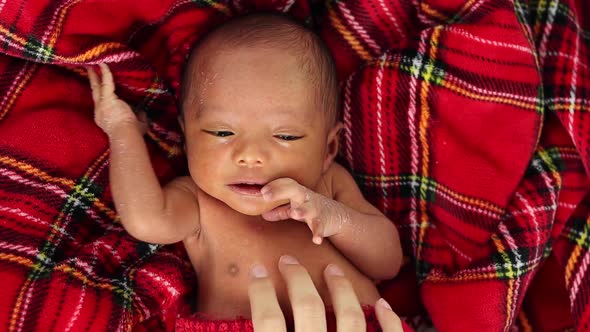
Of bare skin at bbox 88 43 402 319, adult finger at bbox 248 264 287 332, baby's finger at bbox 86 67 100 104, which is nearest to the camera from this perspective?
adult finger at bbox 248 264 287 332

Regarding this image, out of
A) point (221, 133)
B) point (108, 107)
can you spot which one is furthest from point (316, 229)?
point (108, 107)

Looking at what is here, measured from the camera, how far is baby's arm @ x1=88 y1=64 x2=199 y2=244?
127cm

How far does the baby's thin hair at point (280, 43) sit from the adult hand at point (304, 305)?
0.33m

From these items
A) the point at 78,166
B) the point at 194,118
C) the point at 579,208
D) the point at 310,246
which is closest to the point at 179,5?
the point at 194,118

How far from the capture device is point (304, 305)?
118 cm

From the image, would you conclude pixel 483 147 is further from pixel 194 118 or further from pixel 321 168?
pixel 194 118

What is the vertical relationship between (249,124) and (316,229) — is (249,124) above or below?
above

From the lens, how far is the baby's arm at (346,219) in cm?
118

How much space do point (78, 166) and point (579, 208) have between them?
1.08 meters

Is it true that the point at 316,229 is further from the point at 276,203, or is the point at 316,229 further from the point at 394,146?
the point at 394,146

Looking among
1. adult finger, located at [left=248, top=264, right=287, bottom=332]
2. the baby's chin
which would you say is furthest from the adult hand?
the baby's chin

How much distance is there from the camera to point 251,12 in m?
1.38

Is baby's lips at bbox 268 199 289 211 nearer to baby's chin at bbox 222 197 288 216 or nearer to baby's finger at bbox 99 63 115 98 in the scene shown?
baby's chin at bbox 222 197 288 216

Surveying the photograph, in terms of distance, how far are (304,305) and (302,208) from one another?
17 centimetres
